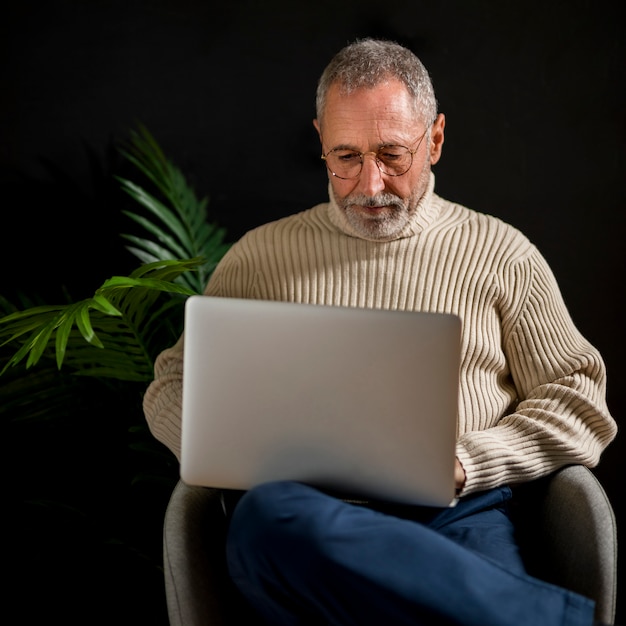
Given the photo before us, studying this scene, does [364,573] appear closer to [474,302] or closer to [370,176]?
[474,302]

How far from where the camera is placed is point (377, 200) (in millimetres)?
1685

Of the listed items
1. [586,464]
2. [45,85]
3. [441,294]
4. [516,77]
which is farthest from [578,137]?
[45,85]

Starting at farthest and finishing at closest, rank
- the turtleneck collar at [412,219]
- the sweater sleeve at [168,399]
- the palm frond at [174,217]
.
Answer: the palm frond at [174,217], the turtleneck collar at [412,219], the sweater sleeve at [168,399]

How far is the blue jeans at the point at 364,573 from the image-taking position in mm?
1192

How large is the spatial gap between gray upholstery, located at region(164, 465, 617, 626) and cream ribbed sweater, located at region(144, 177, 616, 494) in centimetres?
9

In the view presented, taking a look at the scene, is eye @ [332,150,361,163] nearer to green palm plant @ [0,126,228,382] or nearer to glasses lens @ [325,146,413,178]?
glasses lens @ [325,146,413,178]

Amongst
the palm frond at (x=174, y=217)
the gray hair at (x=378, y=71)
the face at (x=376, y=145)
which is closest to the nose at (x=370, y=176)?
the face at (x=376, y=145)

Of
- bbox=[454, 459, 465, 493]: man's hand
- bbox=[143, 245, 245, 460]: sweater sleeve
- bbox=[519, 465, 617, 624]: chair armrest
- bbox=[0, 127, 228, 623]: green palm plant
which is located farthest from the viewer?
bbox=[0, 127, 228, 623]: green palm plant

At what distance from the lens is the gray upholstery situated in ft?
4.43

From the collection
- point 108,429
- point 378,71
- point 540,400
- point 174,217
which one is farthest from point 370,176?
point 108,429

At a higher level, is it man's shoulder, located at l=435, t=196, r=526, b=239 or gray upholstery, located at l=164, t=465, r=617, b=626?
man's shoulder, located at l=435, t=196, r=526, b=239

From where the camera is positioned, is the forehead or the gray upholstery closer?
the gray upholstery

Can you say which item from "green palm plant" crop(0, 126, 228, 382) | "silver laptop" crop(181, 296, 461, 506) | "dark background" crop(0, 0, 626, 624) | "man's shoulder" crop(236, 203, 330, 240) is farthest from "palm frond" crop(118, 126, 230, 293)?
"silver laptop" crop(181, 296, 461, 506)

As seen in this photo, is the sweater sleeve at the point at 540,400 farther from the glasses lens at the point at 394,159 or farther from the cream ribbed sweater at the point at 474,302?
the glasses lens at the point at 394,159
